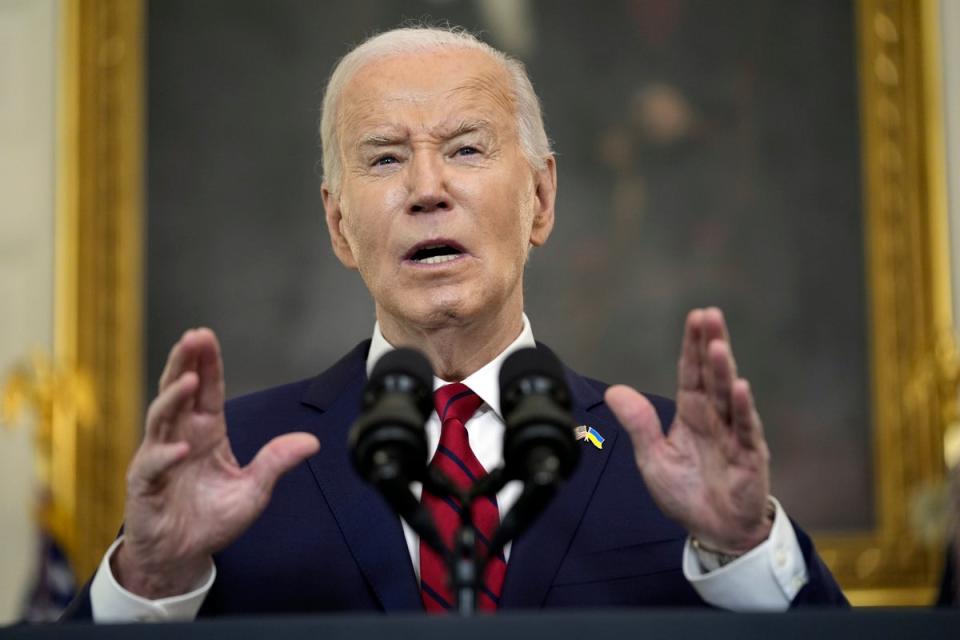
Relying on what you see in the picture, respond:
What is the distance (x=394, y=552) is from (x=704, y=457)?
2.00 ft

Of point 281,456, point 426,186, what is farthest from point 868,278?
point 281,456

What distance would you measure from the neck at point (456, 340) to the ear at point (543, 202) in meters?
0.28

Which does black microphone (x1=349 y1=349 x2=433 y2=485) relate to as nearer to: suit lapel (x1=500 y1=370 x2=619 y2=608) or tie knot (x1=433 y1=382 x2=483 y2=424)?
suit lapel (x1=500 y1=370 x2=619 y2=608)

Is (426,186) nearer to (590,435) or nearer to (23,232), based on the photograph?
(590,435)

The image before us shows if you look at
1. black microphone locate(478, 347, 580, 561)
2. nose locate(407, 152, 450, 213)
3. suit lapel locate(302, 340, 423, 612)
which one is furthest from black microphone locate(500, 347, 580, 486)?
nose locate(407, 152, 450, 213)

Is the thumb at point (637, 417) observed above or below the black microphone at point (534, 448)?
below

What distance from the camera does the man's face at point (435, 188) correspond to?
8.09 feet

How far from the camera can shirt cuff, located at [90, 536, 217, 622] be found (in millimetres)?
1968

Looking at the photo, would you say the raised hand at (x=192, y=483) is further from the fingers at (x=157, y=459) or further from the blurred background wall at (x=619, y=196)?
the blurred background wall at (x=619, y=196)

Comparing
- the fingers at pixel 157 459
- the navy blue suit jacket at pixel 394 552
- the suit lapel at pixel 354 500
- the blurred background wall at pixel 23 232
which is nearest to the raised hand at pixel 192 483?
the fingers at pixel 157 459

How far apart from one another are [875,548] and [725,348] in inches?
187

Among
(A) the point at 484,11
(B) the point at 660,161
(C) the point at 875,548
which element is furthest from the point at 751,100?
(C) the point at 875,548

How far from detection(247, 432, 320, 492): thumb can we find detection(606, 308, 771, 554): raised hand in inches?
17.3

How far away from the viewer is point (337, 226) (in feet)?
9.23
